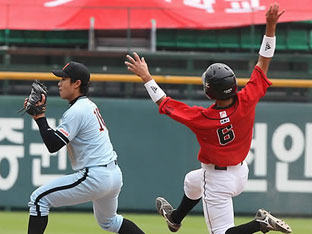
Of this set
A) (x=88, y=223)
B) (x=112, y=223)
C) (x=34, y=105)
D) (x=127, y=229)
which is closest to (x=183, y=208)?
(x=127, y=229)

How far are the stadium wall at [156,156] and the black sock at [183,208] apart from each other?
8.48 feet

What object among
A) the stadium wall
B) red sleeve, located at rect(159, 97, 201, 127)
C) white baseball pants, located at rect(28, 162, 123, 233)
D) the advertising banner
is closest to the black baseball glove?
white baseball pants, located at rect(28, 162, 123, 233)

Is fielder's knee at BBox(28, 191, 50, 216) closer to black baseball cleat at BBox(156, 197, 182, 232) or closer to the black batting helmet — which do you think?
black baseball cleat at BBox(156, 197, 182, 232)

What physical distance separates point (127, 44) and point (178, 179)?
3.60 metres

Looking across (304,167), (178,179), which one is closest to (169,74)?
(178,179)

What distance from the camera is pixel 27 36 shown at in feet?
41.1

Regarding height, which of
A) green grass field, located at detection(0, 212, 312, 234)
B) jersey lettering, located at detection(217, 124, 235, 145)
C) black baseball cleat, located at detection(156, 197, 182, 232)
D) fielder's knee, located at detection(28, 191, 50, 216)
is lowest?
green grass field, located at detection(0, 212, 312, 234)

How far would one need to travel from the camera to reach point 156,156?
31.2 feet

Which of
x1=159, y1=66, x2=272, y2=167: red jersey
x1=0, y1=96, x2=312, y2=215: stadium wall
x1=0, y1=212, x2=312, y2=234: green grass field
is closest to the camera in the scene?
x1=159, y1=66, x2=272, y2=167: red jersey

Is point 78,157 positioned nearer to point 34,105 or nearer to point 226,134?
point 34,105

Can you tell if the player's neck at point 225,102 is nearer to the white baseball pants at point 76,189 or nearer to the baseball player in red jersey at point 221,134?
the baseball player in red jersey at point 221,134

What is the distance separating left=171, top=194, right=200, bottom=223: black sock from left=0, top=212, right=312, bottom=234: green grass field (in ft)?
4.05

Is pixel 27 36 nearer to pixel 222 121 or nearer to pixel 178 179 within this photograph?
pixel 178 179

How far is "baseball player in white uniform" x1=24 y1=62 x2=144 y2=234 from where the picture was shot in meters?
5.98
